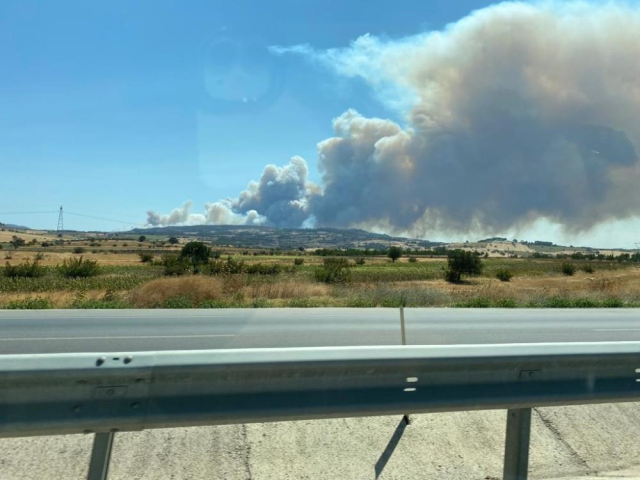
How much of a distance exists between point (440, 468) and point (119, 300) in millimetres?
18170

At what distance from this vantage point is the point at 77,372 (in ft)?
9.31

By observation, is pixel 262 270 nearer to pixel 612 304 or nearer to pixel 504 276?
pixel 612 304

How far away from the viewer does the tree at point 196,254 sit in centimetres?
3572

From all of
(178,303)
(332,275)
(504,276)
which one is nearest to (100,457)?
(178,303)

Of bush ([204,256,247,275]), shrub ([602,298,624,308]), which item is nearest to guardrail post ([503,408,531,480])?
shrub ([602,298,624,308])

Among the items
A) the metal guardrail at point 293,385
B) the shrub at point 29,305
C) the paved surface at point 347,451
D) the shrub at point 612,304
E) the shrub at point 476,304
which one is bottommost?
the shrub at point 29,305

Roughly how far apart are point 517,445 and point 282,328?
9985mm

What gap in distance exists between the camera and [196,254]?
1517 inches

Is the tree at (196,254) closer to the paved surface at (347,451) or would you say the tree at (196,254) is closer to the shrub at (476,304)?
the shrub at (476,304)

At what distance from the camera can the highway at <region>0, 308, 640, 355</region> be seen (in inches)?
433

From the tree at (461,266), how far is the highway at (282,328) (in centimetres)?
2889

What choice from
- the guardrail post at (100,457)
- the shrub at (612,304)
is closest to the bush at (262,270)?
the shrub at (612,304)

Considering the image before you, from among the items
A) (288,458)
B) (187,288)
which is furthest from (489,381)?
(187,288)

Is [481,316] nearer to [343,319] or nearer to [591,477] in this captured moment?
[343,319]
